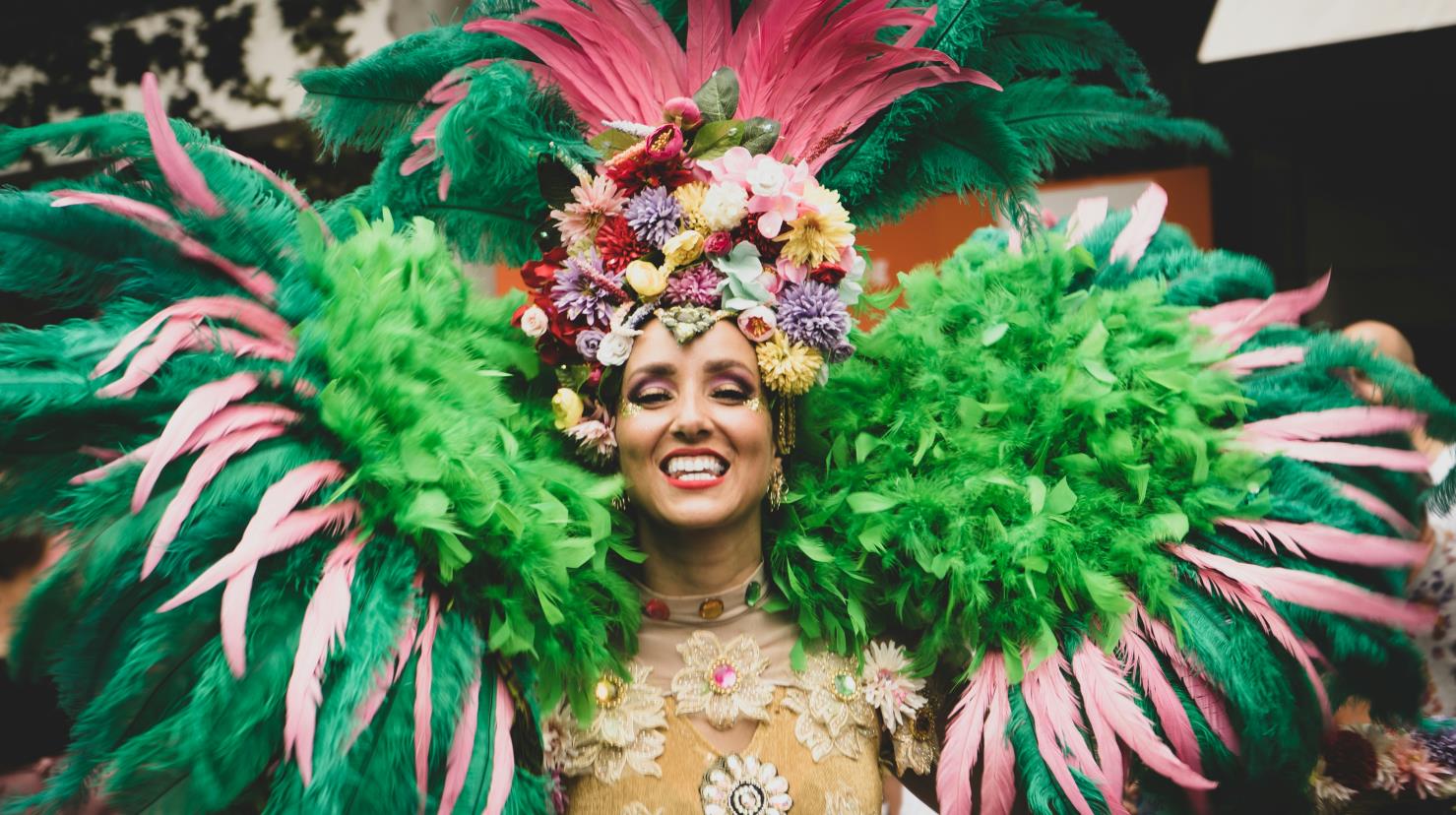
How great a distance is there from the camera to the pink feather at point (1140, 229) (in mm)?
1886

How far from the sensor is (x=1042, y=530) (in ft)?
5.24

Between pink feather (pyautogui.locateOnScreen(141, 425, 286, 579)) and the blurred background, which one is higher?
the blurred background

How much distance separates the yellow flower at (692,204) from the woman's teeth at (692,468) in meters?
0.37

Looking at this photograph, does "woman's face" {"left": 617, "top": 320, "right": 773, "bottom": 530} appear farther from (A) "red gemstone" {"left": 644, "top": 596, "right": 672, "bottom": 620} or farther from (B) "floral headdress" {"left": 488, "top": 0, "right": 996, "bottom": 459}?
(A) "red gemstone" {"left": 644, "top": 596, "right": 672, "bottom": 620}

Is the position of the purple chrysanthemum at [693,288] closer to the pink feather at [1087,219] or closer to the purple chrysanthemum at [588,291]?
the purple chrysanthemum at [588,291]

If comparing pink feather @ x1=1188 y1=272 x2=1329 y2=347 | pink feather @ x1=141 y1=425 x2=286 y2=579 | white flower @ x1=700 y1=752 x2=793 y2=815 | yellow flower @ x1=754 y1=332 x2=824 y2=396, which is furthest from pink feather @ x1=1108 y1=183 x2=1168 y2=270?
pink feather @ x1=141 y1=425 x2=286 y2=579

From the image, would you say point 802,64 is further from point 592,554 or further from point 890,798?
point 890,798

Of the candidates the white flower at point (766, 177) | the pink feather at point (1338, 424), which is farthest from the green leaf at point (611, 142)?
the pink feather at point (1338, 424)

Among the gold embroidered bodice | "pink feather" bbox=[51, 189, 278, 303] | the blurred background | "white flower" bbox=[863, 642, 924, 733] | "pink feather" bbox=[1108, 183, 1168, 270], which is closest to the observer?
"pink feather" bbox=[51, 189, 278, 303]

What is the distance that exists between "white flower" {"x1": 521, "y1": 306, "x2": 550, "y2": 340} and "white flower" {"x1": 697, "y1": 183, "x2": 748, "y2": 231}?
306 mm

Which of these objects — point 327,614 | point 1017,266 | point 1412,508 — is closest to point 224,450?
point 327,614

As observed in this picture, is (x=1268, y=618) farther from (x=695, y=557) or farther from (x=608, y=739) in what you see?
(x=608, y=739)

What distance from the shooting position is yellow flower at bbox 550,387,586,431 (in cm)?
165

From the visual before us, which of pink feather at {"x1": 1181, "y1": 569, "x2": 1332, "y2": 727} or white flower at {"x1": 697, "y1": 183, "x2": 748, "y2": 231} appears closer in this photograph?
pink feather at {"x1": 1181, "y1": 569, "x2": 1332, "y2": 727}
